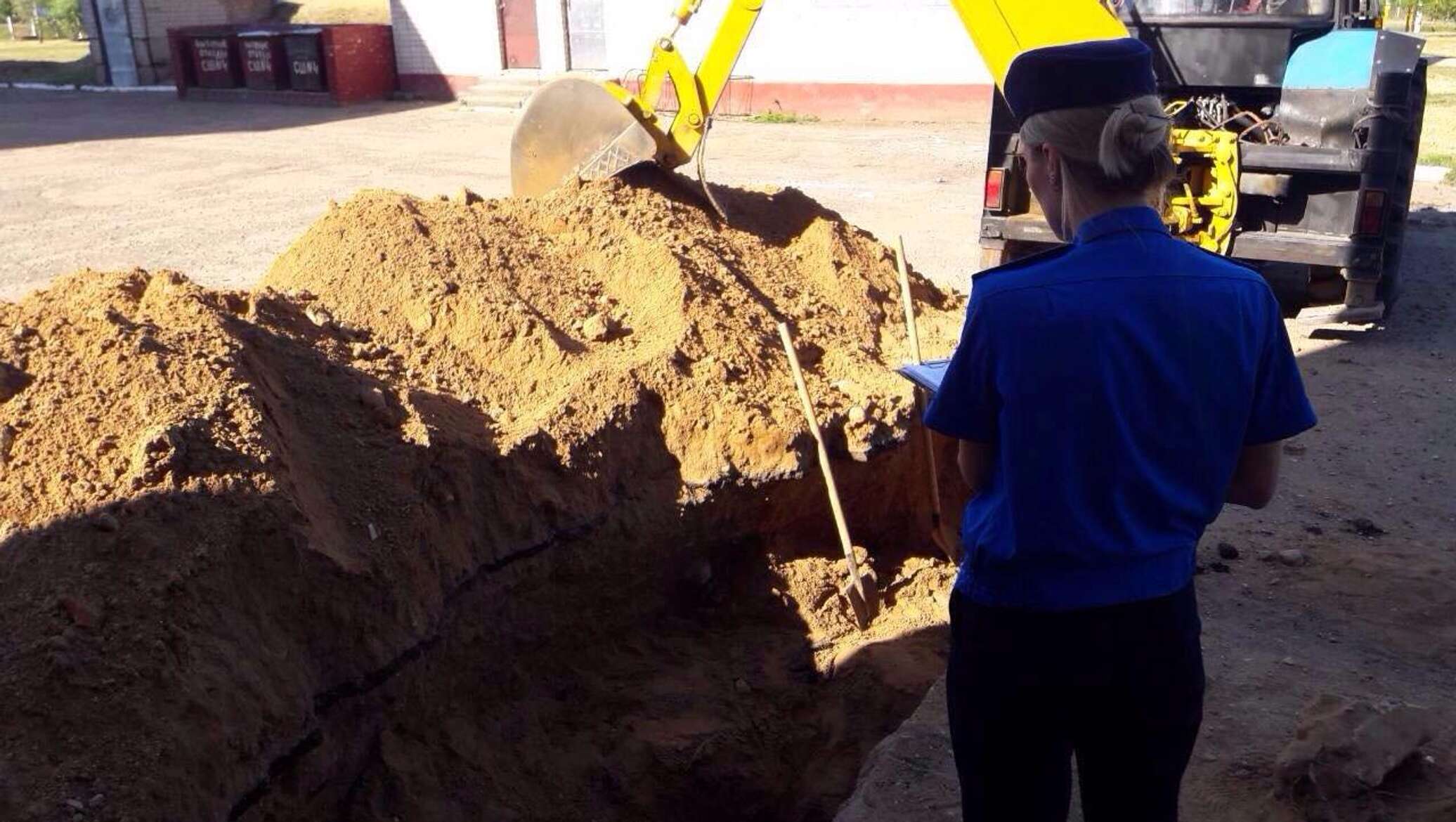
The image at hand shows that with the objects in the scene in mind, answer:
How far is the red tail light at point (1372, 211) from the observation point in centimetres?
783

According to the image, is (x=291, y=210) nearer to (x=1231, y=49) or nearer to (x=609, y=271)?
(x=609, y=271)

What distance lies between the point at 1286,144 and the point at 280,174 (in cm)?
1157

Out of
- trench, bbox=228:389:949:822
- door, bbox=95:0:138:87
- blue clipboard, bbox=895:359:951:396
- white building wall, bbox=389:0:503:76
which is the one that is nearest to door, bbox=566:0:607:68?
white building wall, bbox=389:0:503:76

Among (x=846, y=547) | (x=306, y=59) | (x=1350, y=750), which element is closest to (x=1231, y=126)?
(x=846, y=547)

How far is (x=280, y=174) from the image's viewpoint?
14.9 meters

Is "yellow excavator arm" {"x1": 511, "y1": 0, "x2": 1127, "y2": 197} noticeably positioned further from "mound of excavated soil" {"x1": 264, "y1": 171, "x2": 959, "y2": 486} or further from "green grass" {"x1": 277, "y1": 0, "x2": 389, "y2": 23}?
"green grass" {"x1": 277, "y1": 0, "x2": 389, "y2": 23}

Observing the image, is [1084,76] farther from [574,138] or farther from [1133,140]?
[574,138]

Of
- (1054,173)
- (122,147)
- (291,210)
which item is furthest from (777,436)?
(122,147)

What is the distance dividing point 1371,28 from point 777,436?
6512 millimetres

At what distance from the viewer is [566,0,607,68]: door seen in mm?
21391

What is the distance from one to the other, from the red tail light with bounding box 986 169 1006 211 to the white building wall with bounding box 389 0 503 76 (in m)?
16.1

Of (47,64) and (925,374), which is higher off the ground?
(925,374)

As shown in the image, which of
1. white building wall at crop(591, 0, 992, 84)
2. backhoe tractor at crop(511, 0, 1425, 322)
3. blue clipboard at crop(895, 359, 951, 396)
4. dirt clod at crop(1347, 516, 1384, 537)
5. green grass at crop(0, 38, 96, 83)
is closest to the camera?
blue clipboard at crop(895, 359, 951, 396)

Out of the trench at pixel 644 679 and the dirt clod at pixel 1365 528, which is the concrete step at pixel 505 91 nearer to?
the trench at pixel 644 679
